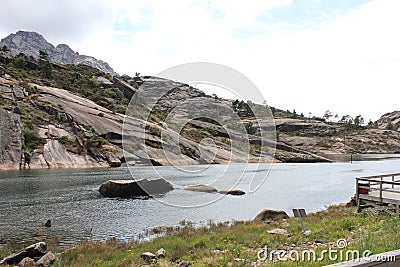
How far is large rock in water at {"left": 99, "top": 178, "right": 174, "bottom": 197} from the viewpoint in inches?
1361

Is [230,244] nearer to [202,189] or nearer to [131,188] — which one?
[131,188]

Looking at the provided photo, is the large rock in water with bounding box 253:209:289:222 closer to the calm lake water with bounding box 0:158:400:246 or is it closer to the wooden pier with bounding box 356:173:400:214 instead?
the calm lake water with bounding box 0:158:400:246

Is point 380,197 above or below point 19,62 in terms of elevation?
below

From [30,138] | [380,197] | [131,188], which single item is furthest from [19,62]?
[380,197]

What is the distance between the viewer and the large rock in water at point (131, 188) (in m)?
34.6

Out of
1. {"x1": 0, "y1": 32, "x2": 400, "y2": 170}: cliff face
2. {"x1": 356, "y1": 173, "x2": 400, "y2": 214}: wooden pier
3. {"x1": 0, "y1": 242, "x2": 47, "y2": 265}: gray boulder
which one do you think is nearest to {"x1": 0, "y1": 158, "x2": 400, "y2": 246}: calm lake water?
{"x1": 0, "y1": 242, "x2": 47, "y2": 265}: gray boulder

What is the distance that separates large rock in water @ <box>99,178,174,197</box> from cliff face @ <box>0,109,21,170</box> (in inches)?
1311

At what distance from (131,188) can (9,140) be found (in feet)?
128

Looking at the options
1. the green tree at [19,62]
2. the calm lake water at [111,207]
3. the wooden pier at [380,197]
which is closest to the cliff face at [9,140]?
the calm lake water at [111,207]

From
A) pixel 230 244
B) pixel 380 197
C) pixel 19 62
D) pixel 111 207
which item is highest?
pixel 19 62

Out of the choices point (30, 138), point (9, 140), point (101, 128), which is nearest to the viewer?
point (9, 140)

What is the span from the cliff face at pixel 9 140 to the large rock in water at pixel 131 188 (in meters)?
33.3

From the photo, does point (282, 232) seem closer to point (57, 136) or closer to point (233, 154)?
point (57, 136)

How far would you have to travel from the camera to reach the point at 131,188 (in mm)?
35375
